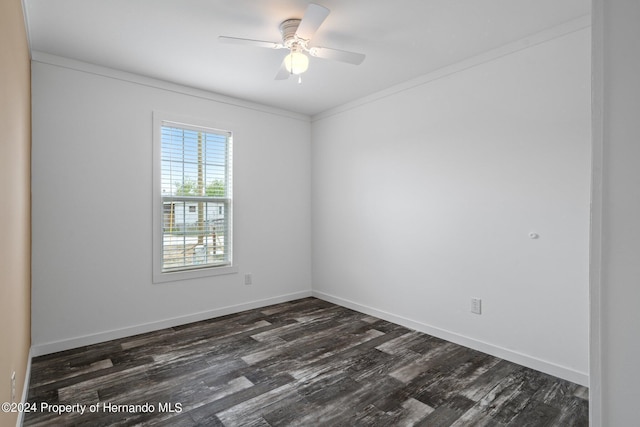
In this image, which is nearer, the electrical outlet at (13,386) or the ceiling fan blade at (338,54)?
the electrical outlet at (13,386)

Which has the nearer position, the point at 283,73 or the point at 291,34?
the point at 291,34

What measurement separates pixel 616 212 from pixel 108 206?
3.59 metres

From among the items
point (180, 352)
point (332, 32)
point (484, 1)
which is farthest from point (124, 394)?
point (484, 1)

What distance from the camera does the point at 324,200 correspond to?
457 centimetres

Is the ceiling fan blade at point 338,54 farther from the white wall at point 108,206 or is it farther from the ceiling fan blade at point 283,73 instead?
the white wall at point 108,206

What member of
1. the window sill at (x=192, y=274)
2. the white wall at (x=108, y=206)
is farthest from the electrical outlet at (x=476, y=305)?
the window sill at (x=192, y=274)

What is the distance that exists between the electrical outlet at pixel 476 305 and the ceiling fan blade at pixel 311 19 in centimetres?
250

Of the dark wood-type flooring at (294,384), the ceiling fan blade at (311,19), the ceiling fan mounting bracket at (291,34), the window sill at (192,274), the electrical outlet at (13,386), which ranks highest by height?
the ceiling fan mounting bracket at (291,34)

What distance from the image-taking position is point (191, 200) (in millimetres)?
3738

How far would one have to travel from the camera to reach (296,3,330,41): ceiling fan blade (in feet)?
6.41

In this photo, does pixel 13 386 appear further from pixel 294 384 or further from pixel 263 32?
pixel 263 32

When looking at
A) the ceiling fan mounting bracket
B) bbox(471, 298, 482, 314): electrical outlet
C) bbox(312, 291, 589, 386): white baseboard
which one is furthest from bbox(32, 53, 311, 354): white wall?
bbox(471, 298, 482, 314): electrical outlet

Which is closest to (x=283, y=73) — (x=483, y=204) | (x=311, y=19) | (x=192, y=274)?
(x=311, y=19)

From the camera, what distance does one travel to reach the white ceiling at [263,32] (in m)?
2.22
